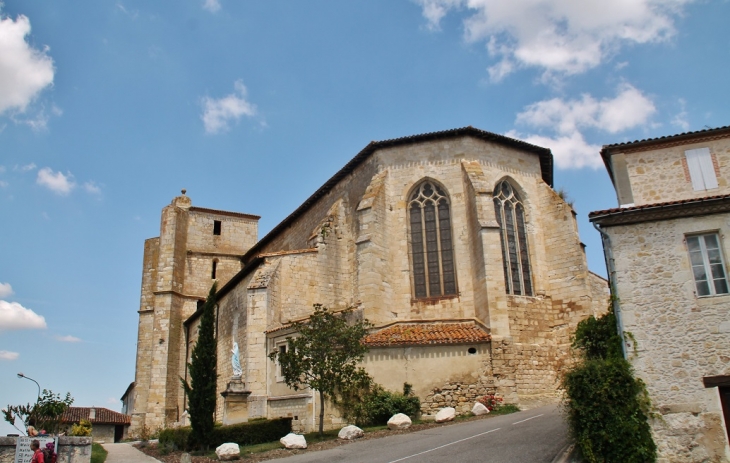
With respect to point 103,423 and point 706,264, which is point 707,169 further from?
point 103,423

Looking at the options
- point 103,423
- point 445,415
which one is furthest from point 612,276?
point 103,423

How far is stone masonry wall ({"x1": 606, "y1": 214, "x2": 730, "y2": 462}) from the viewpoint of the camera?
33.6 feet

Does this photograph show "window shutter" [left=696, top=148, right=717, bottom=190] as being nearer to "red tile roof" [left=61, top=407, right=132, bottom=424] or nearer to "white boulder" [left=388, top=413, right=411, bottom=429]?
"white boulder" [left=388, top=413, right=411, bottom=429]

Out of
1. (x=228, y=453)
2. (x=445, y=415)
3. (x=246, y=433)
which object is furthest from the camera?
(x=246, y=433)

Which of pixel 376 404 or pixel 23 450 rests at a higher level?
pixel 376 404

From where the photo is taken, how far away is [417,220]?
72.6 ft

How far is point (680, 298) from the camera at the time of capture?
35.6 ft

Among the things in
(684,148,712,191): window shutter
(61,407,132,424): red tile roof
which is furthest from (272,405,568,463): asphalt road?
(61,407,132,424): red tile roof

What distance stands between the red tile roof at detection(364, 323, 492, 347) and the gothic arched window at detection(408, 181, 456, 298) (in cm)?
142

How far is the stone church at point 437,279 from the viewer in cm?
1855

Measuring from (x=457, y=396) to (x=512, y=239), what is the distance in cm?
621

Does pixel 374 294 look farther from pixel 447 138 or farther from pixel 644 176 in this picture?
pixel 644 176

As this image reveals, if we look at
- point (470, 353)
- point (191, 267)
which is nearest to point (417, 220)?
point (470, 353)

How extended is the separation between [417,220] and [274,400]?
8031 mm
